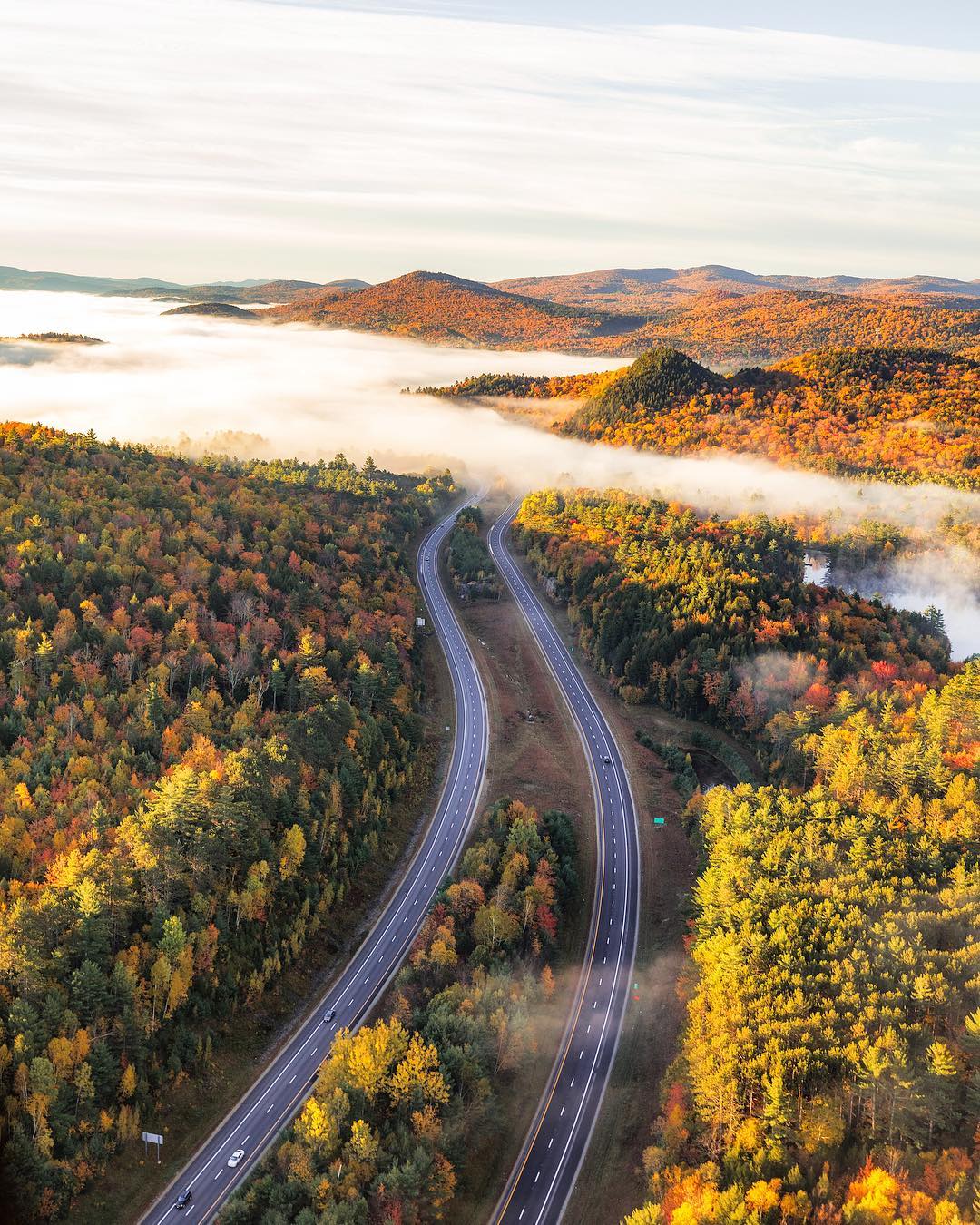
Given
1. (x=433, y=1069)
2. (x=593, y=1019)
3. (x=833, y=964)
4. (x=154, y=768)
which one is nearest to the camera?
(x=433, y=1069)

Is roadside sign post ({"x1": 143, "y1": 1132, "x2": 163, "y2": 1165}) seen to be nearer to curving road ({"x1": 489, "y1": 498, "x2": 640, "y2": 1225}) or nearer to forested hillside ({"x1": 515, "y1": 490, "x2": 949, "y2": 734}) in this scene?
curving road ({"x1": 489, "y1": 498, "x2": 640, "y2": 1225})

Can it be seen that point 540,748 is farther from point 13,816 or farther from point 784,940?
point 13,816

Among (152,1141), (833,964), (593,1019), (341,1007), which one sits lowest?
(593,1019)

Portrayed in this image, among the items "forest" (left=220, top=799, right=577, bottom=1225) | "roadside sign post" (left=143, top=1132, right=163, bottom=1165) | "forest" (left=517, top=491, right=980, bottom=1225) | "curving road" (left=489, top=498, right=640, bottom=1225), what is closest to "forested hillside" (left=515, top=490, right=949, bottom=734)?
"forest" (left=517, top=491, right=980, bottom=1225)

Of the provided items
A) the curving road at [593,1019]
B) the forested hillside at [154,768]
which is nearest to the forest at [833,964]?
the curving road at [593,1019]

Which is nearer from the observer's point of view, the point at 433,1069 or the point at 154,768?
the point at 433,1069

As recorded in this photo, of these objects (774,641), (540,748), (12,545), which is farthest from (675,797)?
(12,545)

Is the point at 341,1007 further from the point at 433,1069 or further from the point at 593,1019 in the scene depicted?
the point at 593,1019

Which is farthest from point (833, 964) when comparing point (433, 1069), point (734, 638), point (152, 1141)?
point (734, 638)
